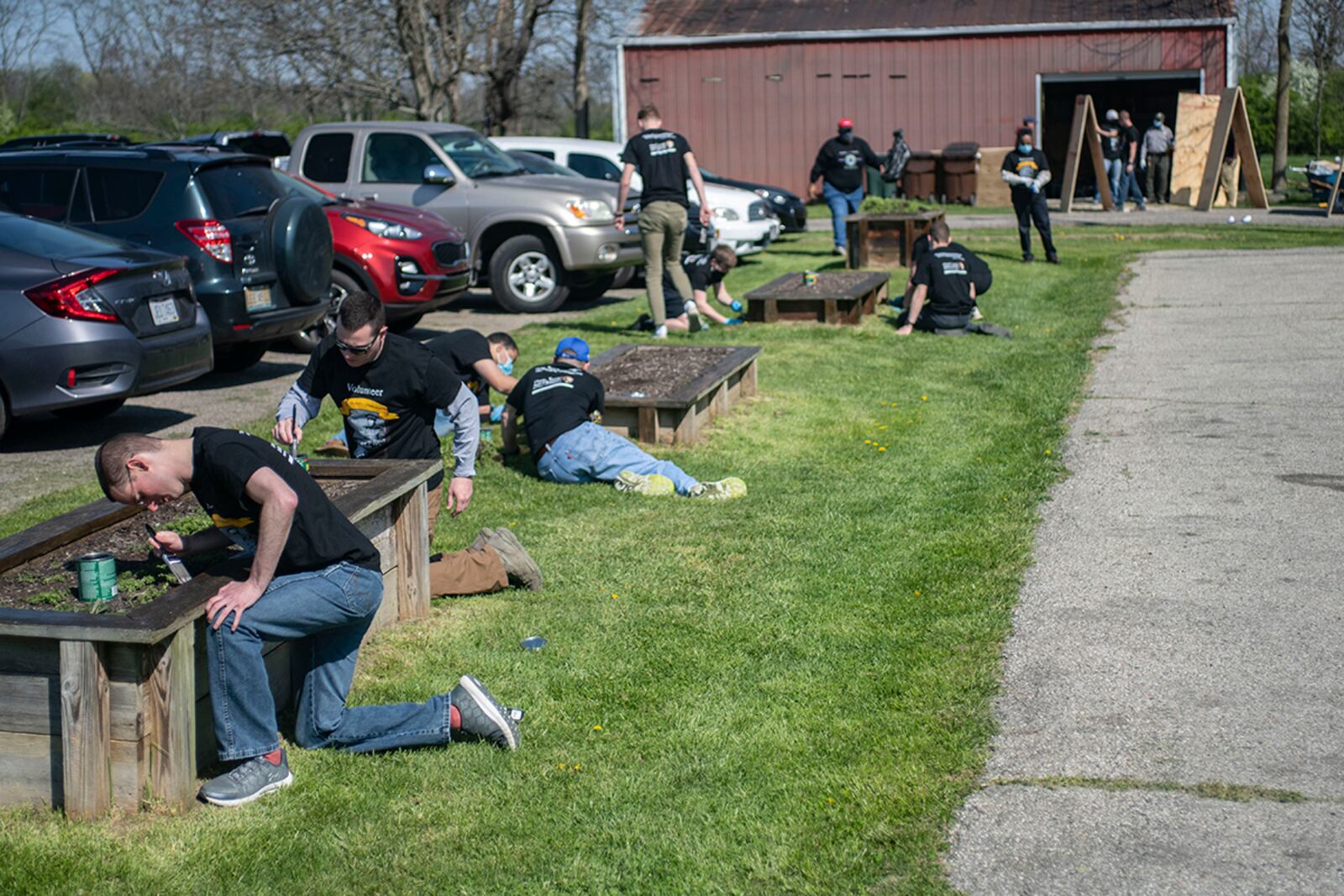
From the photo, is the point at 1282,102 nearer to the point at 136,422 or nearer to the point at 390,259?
the point at 390,259

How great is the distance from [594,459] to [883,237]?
11930 millimetres

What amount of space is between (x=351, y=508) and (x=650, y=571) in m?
1.82

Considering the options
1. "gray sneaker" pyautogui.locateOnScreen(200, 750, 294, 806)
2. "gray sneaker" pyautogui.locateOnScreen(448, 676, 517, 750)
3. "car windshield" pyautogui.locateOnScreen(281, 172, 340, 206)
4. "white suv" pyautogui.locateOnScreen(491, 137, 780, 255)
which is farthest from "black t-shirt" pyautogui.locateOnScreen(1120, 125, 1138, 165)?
"gray sneaker" pyautogui.locateOnScreen(200, 750, 294, 806)

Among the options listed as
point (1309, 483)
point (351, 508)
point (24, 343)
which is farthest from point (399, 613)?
point (1309, 483)

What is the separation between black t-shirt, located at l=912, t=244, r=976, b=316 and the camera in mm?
13852

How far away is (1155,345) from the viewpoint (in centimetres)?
1321

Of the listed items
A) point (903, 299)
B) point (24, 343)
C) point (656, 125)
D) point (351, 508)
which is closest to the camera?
point (351, 508)

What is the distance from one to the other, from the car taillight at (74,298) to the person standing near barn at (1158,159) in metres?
25.4

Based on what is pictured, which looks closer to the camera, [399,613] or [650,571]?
[399,613]

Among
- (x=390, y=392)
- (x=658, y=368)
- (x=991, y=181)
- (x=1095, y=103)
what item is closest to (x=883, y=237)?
(x=658, y=368)

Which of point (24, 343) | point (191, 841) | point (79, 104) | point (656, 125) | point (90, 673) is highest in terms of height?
point (79, 104)

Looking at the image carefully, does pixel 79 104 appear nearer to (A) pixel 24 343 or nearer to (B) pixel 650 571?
(A) pixel 24 343

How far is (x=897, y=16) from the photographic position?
3275cm

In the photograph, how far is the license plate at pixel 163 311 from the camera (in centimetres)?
948
